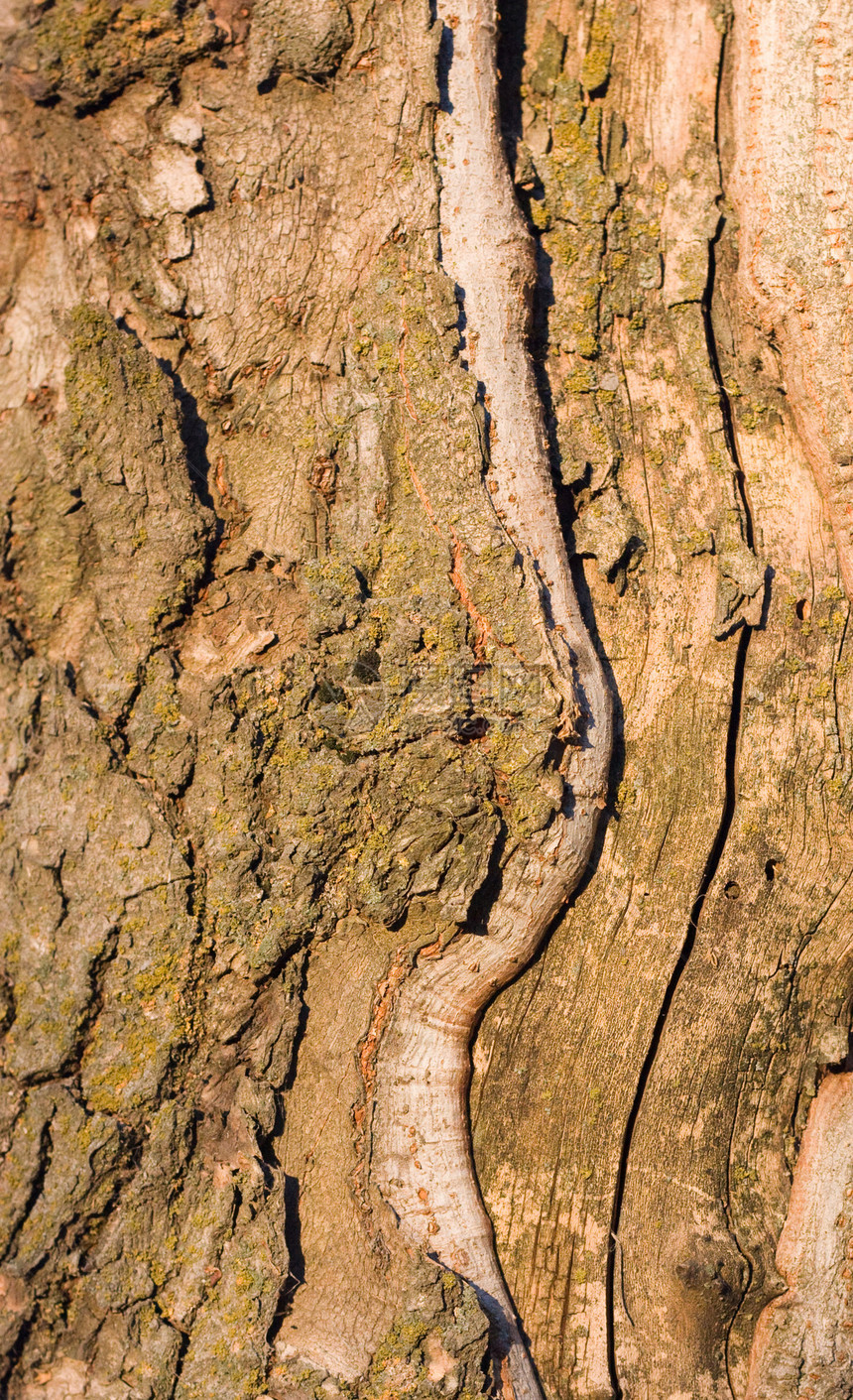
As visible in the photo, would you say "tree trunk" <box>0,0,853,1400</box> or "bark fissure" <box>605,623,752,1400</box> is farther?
"bark fissure" <box>605,623,752,1400</box>

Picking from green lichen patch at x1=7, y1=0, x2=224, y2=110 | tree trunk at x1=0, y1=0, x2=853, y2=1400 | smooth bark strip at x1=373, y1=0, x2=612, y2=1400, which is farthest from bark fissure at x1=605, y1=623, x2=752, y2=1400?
green lichen patch at x1=7, y1=0, x2=224, y2=110

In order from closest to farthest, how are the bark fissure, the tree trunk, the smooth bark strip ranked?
the tree trunk, the smooth bark strip, the bark fissure

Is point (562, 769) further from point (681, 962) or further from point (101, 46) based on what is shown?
point (101, 46)

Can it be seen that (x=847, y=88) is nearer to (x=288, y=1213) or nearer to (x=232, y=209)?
(x=232, y=209)

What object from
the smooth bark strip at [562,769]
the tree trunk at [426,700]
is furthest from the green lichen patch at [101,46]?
the smooth bark strip at [562,769]

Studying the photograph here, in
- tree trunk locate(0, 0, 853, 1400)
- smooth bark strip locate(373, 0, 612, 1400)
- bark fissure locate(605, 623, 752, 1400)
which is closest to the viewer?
tree trunk locate(0, 0, 853, 1400)

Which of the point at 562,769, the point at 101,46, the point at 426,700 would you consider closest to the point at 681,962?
the point at 562,769

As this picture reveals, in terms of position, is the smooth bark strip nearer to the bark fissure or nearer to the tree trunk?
the tree trunk

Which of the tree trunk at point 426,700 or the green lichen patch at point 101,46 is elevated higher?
the green lichen patch at point 101,46

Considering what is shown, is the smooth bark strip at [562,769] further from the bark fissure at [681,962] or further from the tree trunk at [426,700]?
the bark fissure at [681,962]
